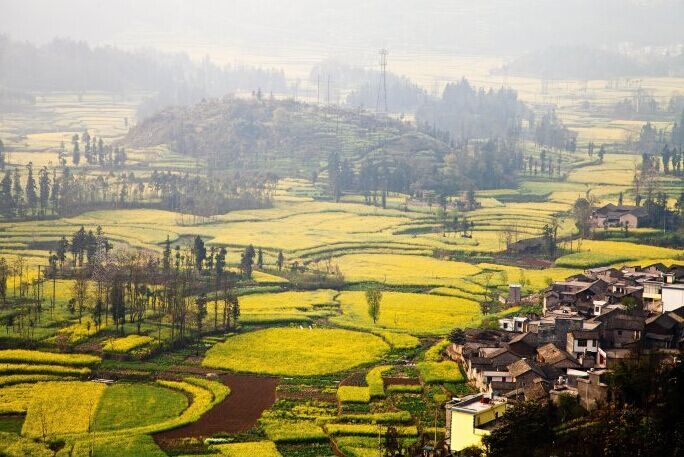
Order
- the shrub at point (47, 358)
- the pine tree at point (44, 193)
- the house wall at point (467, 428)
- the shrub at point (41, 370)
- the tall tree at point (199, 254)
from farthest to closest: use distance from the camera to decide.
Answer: the pine tree at point (44, 193)
the tall tree at point (199, 254)
the shrub at point (47, 358)
the shrub at point (41, 370)
the house wall at point (467, 428)

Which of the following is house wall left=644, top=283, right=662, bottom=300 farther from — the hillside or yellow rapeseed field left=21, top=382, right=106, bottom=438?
the hillside

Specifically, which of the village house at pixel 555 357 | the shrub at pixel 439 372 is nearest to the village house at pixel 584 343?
the village house at pixel 555 357

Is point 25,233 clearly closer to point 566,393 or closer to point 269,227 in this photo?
point 269,227

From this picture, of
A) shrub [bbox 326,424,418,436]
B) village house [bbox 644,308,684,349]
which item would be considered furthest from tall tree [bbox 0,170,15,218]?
shrub [bbox 326,424,418,436]

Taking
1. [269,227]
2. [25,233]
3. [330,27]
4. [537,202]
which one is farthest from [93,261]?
[330,27]

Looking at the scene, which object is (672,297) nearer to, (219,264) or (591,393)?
(591,393)

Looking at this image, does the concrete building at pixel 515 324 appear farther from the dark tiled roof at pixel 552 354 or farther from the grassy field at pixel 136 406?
the grassy field at pixel 136 406

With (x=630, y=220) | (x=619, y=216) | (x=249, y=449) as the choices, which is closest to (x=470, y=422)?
(x=249, y=449)
